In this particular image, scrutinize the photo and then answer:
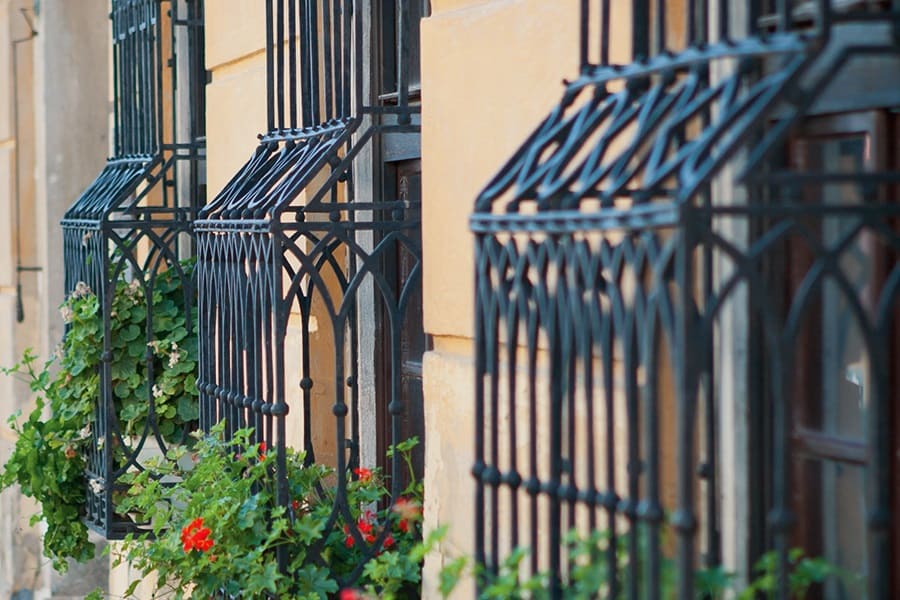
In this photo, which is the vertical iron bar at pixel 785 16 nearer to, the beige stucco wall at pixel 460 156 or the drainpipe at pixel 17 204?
the beige stucco wall at pixel 460 156

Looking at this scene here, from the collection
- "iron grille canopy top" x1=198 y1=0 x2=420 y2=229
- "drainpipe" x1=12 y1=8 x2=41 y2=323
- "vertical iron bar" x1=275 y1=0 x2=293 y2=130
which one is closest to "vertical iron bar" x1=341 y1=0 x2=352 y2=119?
"iron grille canopy top" x1=198 y1=0 x2=420 y2=229

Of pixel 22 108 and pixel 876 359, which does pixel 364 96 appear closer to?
pixel 876 359

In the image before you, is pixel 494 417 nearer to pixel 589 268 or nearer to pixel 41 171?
pixel 589 268

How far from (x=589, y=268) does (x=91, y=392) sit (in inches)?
140

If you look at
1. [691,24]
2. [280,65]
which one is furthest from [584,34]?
[280,65]

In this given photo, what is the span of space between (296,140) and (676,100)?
2201mm

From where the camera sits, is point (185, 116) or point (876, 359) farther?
point (185, 116)

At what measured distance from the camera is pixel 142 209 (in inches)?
229

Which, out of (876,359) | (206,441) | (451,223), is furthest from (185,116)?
(876,359)

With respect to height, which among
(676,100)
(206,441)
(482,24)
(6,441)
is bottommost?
(6,441)

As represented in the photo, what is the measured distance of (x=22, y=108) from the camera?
8.62 metres

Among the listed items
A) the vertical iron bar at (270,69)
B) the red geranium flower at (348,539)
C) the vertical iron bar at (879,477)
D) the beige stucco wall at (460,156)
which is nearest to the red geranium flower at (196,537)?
the red geranium flower at (348,539)

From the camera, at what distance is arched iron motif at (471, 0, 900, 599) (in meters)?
2.29

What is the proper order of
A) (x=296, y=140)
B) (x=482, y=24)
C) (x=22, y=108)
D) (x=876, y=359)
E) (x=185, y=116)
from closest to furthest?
1. (x=876, y=359)
2. (x=482, y=24)
3. (x=296, y=140)
4. (x=185, y=116)
5. (x=22, y=108)
